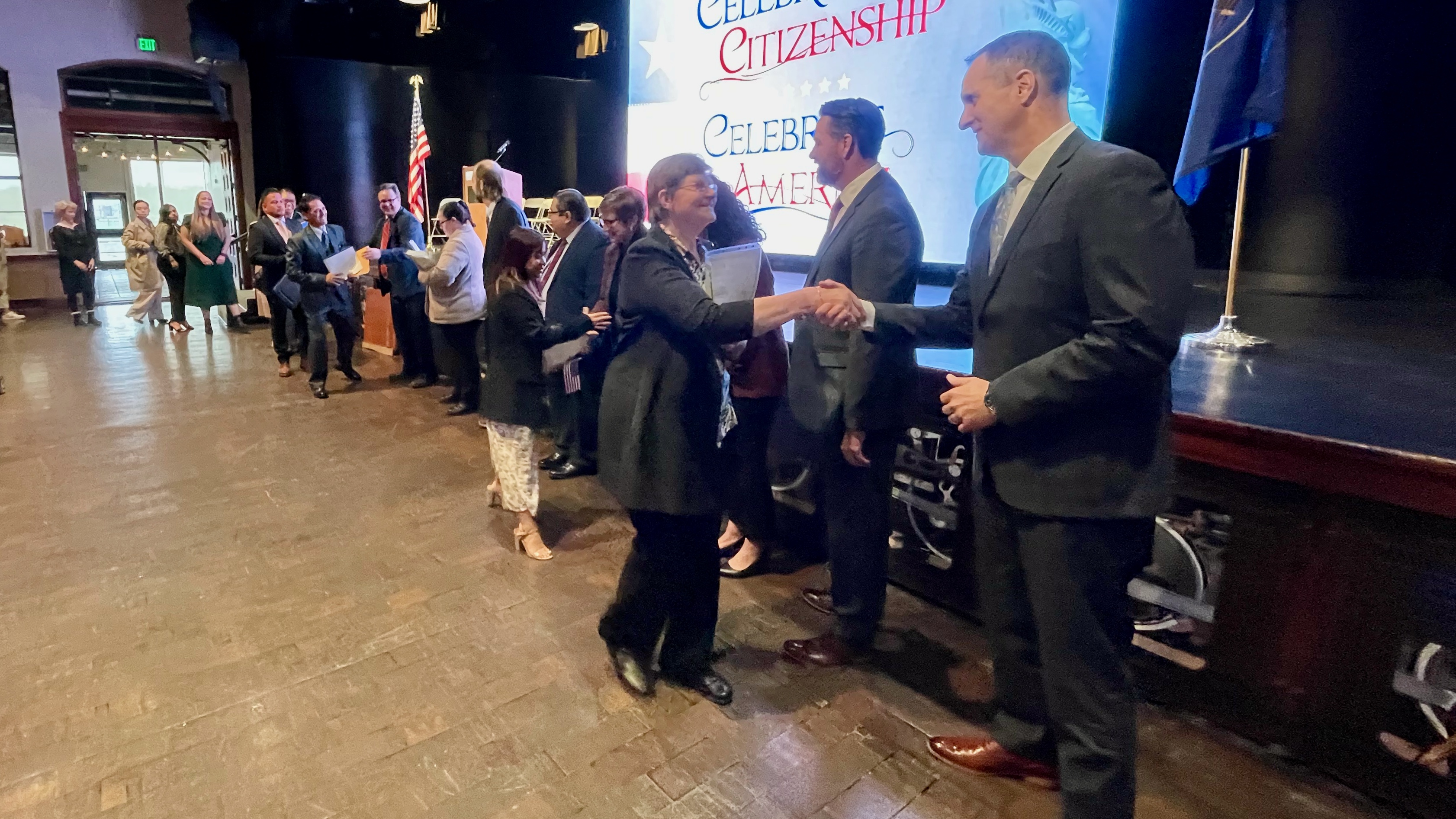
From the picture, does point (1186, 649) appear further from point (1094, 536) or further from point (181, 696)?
point (181, 696)

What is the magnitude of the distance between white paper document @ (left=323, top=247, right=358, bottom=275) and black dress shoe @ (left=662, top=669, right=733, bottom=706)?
13.5 ft

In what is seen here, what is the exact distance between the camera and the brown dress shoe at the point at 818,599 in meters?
2.62

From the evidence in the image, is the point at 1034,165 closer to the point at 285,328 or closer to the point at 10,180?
the point at 285,328

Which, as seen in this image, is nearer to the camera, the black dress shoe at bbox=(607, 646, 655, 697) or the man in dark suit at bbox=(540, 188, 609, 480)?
the black dress shoe at bbox=(607, 646, 655, 697)

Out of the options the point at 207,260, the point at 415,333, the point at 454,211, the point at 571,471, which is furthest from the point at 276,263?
the point at 571,471

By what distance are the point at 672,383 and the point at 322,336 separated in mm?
4254

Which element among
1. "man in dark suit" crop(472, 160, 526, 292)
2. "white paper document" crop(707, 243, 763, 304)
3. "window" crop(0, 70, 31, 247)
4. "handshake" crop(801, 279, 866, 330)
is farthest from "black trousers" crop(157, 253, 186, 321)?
"handshake" crop(801, 279, 866, 330)

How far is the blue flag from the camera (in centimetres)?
269

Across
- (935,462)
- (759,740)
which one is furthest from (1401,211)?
(759,740)

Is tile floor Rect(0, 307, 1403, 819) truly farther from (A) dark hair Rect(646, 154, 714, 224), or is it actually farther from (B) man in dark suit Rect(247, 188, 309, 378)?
(B) man in dark suit Rect(247, 188, 309, 378)

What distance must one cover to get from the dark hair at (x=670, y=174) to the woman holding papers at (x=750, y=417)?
1.71 ft

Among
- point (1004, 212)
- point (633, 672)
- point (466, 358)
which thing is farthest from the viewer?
point (466, 358)

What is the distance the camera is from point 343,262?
5188mm

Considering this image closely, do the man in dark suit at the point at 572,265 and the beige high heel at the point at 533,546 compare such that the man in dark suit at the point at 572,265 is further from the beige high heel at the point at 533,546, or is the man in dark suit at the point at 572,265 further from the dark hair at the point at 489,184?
the beige high heel at the point at 533,546
